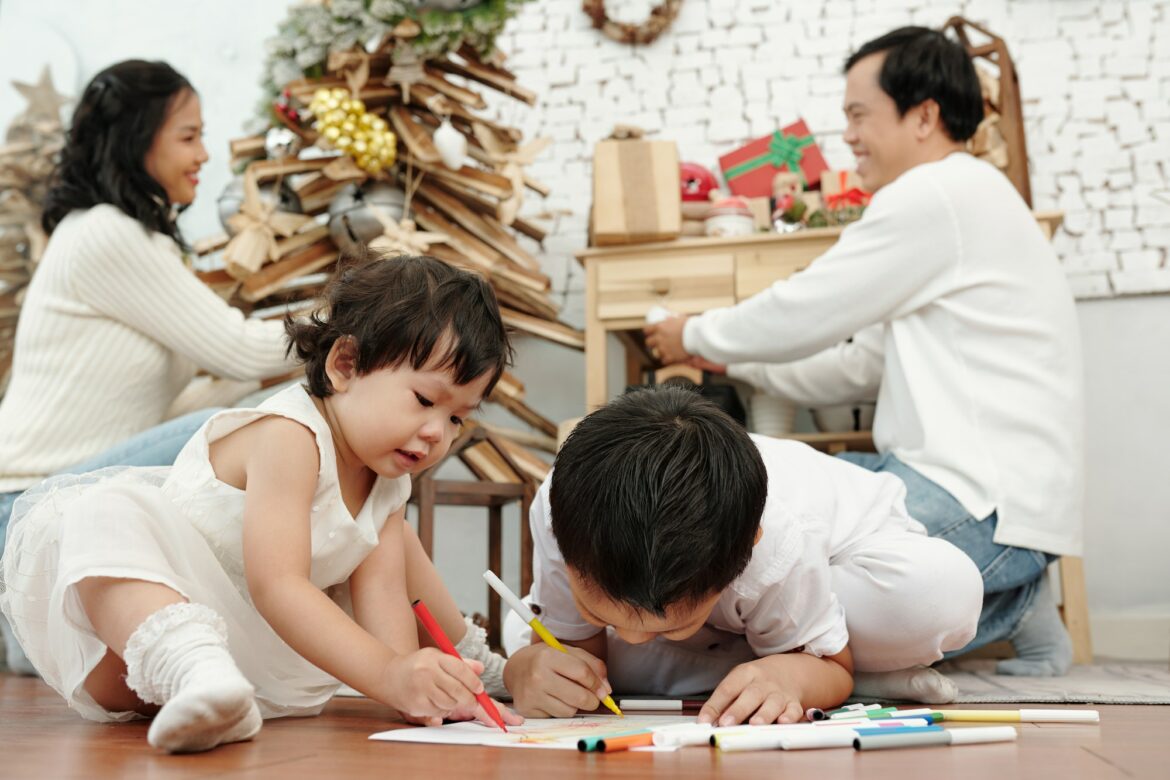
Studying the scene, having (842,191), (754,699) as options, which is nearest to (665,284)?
(842,191)

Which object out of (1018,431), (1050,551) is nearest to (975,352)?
(1018,431)

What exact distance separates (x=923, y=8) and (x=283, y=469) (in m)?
2.20

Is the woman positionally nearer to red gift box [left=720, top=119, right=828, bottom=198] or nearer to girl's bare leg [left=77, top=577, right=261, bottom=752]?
girl's bare leg [left=77, top=577, right=261, bottom=752]

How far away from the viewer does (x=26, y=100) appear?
286 centimetres

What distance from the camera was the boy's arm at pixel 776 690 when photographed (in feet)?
3.32

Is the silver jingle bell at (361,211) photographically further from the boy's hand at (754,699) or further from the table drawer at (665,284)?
the boy's hand at (754,699)

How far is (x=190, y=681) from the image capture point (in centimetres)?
84

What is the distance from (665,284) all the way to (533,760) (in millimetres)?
1556

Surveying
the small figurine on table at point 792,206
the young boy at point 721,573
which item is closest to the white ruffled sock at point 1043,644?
the young boy at point 721,573

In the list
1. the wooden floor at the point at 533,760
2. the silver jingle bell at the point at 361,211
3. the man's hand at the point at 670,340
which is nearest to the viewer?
the wooden floor at the point at 533,760

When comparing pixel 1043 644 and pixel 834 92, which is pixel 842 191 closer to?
pixel 834 92

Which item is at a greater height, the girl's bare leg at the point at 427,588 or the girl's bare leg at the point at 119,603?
the girl's bare leg at the point at 119,603

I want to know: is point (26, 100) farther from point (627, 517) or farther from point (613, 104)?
Answer: point (627, 517)

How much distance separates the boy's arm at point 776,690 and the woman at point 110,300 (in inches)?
47.3
